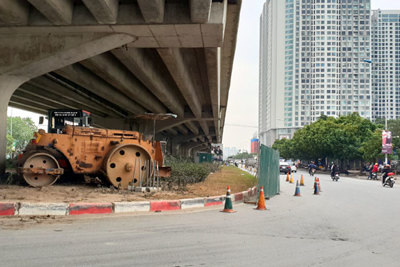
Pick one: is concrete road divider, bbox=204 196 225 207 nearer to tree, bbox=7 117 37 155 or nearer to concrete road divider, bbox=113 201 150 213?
concrete road divider, bbox=113 201 150 213

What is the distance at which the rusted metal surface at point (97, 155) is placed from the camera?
10.6 meters

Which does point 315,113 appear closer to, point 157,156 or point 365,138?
point 365,138

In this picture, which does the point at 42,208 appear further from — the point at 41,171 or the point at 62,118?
the point at 62,118

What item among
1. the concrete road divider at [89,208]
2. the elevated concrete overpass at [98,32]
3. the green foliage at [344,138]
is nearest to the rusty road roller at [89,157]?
the concrete road divider at [89,208]

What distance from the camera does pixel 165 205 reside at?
9.34 meters

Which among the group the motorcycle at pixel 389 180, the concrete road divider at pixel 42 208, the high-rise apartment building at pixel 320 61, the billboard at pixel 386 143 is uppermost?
the high-rise apartment building at pixel 320 61

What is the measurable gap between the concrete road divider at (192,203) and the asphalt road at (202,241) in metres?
1.13

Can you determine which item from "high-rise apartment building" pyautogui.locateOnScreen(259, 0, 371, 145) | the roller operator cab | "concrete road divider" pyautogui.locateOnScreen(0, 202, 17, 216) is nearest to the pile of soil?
"concrete road divider" pyautogui.locateOnScreen(0, 202, 17, 216)

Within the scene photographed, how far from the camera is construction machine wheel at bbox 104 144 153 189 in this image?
1115 centimetres

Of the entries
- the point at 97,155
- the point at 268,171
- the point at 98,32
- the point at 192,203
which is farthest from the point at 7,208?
the point at 268,171

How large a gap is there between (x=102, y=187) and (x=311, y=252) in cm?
731

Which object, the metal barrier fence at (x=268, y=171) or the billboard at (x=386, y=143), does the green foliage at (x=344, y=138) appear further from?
the metal barrier fence at (x=268, y=171)

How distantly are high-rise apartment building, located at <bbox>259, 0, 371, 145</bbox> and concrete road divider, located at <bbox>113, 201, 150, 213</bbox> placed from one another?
153 metres

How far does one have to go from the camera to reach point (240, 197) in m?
12.7
